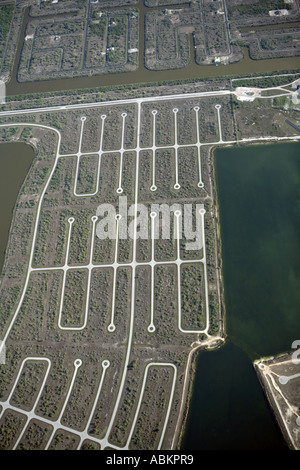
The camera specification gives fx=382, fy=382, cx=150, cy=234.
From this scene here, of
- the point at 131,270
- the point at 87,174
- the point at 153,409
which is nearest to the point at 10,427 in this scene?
the point at 153,409

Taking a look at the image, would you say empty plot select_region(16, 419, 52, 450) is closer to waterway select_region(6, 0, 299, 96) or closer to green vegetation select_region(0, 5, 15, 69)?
waterway select_region(6, 0, 299, 96)

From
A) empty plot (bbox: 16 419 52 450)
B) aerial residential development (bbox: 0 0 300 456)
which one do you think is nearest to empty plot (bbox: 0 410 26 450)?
aerial residential development (bbox: 0 0 300 456)

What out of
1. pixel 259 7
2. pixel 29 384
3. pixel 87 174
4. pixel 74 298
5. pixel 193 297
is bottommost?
pixel 29 384

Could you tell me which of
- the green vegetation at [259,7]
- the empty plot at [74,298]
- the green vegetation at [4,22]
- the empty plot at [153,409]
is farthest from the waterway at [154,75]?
the empty plot at [153,409]

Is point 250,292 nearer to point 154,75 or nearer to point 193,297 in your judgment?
point 193,297

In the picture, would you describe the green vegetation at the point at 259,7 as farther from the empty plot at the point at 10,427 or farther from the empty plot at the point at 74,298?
the empty plot at the point at 10,427
